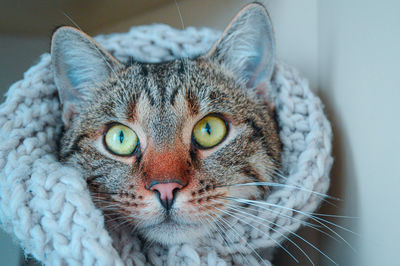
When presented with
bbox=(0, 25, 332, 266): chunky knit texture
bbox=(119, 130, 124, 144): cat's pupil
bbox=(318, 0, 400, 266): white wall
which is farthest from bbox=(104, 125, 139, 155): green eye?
bbox=(318, 0, 400, 266): white wall

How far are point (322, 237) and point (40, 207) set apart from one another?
3.01 ft

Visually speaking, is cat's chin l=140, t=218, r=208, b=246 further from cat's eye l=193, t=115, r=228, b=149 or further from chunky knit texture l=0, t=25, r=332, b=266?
cat's eye l=193, t=115, r=228, b=149

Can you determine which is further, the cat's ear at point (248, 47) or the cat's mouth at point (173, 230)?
the cat's ear at point (248, 47)

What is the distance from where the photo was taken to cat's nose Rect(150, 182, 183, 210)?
0.93 meters

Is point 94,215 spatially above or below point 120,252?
above

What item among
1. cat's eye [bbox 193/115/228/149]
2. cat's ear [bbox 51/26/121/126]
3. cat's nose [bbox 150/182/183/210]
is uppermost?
cat's ear [bbox 51/26/121/126]

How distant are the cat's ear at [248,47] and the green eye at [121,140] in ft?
1.41

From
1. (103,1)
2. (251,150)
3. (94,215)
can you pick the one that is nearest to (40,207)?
(94,215)

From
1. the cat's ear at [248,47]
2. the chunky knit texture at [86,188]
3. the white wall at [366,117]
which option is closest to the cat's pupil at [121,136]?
the chunky knit texture at [86,188]

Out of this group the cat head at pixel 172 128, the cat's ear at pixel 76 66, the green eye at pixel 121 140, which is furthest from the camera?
the cat's ear at pixel 76 66

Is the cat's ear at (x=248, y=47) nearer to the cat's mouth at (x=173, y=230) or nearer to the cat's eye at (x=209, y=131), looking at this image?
the cat's eye at (x=209, y=131)

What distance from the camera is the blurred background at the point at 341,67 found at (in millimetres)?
897

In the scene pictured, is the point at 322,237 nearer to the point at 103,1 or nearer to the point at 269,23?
the point at 269,23

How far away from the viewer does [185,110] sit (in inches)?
44.3
